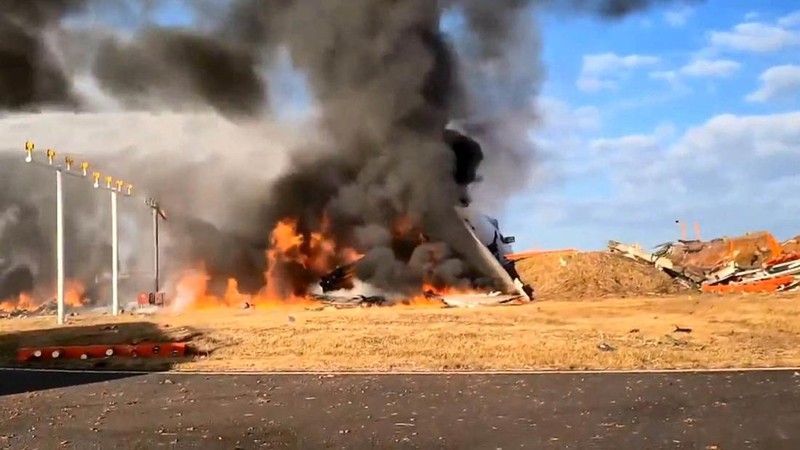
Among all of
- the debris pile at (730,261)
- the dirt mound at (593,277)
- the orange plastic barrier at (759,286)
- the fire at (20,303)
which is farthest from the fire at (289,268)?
the fire at (20,303)

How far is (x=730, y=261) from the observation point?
1532 inches

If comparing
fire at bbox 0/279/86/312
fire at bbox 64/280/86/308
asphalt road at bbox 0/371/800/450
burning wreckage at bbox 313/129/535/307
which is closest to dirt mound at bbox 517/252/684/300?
burning wreckage at bbox 313/129/535/307

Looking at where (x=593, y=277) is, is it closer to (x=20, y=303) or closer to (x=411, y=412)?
(x=411, y=412)

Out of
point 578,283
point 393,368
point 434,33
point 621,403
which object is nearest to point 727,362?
point 621,403

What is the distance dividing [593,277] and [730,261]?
8391mm

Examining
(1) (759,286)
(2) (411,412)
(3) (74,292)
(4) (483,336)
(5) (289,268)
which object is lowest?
(2) (411,412)

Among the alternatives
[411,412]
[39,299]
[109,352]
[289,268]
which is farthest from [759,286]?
[39,299]

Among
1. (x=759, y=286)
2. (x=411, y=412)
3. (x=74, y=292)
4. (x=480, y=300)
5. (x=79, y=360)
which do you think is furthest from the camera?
(x=74, y=292)

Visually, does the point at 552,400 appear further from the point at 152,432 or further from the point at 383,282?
the point at 383,282

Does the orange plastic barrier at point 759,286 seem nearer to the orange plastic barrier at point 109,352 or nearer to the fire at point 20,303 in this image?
the orange plastic barrier at point 109,352

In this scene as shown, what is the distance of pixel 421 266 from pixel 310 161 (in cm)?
1045

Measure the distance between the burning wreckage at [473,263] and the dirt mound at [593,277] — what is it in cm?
89

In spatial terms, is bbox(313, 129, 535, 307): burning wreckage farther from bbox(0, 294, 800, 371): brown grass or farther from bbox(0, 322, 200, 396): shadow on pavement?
bbox(0, 322, 200, 396): shadow on pavement

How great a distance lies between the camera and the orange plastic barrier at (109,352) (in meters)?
19.3
